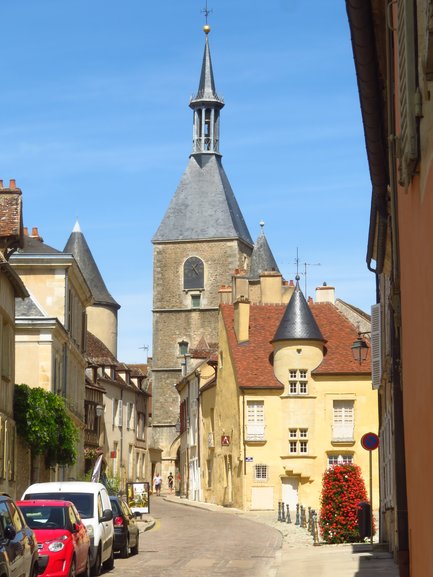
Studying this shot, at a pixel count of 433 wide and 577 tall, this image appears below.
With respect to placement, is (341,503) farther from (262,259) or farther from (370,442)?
(262,259)

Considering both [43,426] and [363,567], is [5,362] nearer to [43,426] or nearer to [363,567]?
[43,426]

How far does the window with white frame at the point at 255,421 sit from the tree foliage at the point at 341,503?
79.1ft

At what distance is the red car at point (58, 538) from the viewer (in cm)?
1520

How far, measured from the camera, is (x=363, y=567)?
18906mm

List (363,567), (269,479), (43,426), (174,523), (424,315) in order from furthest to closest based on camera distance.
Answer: (269,479) < (174,523) < (43,426) < (363,567) < (424,315)

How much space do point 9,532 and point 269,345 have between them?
41842mm

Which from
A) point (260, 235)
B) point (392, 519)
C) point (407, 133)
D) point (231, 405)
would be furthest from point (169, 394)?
point (407, 133)

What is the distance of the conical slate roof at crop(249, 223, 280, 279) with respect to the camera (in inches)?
3688

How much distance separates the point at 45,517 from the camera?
16609 mm

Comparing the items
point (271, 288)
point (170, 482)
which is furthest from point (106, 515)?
point (170, 482)

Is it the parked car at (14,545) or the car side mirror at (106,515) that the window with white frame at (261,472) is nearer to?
the car side mirror at (106,515)

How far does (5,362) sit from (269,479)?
24.1m

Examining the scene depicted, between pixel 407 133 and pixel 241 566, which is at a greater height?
pixel 407 133

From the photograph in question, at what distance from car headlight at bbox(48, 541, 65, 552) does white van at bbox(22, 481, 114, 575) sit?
2.91m
